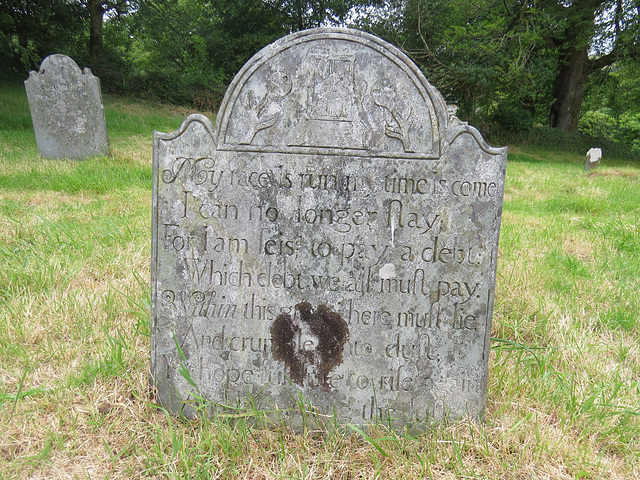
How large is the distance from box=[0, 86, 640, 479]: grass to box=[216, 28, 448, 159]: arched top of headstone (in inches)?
50.5

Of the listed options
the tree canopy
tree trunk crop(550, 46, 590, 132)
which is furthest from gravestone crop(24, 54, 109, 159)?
tree trunk crop(550, 46, 590, 132)

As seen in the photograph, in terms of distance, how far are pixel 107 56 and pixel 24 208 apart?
19.3 m

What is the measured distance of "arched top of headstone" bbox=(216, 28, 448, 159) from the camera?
194 cm

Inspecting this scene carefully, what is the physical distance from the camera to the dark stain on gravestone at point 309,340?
2.11 meters

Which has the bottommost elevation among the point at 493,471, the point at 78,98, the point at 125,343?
the point at 493,471

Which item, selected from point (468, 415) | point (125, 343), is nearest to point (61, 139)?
point (125, 343)

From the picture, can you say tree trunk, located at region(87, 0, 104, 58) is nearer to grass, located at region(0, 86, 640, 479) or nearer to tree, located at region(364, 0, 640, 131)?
tree, located at region(364, 0, 640, 131)

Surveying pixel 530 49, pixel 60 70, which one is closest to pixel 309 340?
pixel 60 70

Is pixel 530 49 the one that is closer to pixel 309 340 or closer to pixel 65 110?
pixel 65 110

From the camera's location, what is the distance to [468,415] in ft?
6.95

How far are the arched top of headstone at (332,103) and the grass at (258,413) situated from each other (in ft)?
4.20

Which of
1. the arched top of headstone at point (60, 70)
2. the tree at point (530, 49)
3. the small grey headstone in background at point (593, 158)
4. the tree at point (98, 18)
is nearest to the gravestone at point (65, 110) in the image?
the arched top of headstone at point (60, 70)

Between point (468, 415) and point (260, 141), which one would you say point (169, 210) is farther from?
point (468, 415)

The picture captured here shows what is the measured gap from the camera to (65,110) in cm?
818
